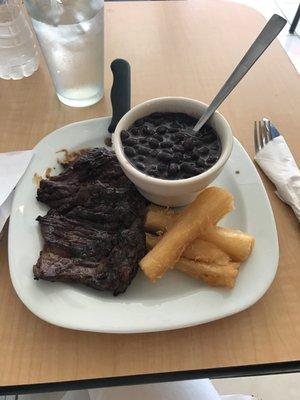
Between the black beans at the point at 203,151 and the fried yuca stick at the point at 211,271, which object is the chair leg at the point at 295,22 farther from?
the fried yuca stick at the point at 211,271

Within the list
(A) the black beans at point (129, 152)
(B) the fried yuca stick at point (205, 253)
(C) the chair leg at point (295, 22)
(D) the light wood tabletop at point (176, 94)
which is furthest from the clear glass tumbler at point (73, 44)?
(C) the chair leg at point (295, 22)

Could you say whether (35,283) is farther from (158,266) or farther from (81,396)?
(81,396)

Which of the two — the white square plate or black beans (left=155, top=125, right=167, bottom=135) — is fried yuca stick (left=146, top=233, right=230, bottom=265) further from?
black beans (left=155, top=125, right=167, bottom=135)

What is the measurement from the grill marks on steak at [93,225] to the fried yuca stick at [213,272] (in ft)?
0.24

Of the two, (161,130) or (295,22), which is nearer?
(161,130)

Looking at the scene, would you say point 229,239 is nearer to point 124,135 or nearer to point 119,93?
point 124,135

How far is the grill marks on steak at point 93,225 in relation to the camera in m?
0.61

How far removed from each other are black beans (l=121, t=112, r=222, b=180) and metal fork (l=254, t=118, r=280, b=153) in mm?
195

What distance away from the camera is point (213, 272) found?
0.60 meters

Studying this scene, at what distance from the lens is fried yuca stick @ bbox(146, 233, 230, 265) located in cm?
62

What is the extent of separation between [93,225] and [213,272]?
205mm

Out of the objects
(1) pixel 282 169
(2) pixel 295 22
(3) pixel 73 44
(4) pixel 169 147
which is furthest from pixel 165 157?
(2) pixel 295 22

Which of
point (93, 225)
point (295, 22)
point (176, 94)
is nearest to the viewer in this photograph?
point (93, 225)

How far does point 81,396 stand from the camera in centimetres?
90
